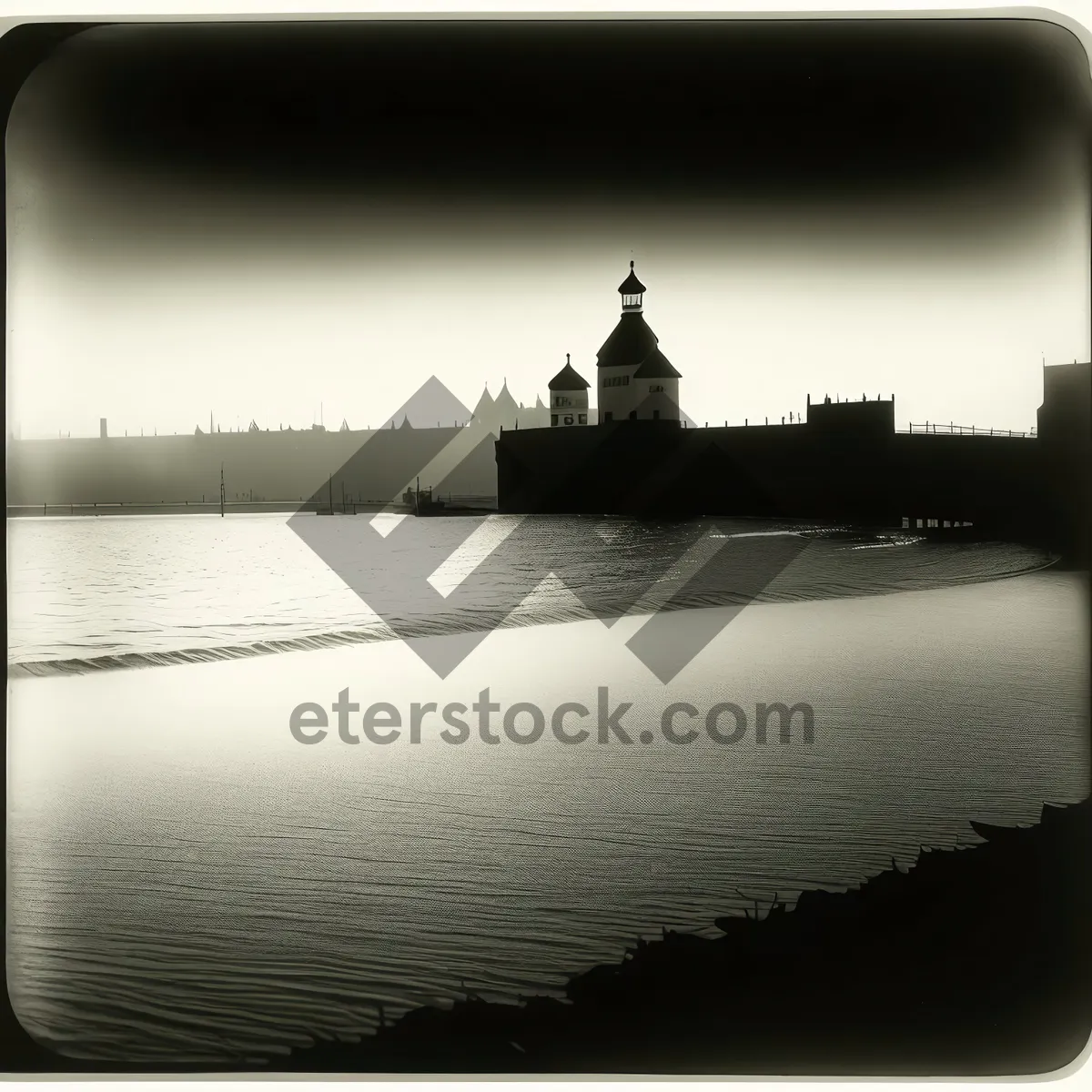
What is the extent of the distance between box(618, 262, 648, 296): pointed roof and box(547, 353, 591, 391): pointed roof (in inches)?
9.9

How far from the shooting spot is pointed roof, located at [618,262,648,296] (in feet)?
8.08

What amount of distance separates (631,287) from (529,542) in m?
0.83

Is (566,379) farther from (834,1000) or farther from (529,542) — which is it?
(834,1000)

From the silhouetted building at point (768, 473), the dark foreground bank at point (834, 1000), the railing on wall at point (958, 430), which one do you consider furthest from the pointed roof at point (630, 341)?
the dark foreground bank at point (834, 1000)

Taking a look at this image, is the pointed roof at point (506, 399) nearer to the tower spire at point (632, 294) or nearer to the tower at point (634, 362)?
the tower at point (634, 362)

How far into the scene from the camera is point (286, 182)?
7.89 feet

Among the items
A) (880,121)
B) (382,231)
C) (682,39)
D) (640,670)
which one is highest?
(682,39)

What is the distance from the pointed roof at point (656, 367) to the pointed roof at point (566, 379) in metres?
0.23

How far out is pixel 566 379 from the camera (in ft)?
8.75

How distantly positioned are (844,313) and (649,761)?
4.35 ft

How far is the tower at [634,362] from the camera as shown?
2.45 meters

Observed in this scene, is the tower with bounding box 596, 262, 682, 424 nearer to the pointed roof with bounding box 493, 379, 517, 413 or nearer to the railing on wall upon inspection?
the pointed roof with bounding box 493, 379, 517, 413

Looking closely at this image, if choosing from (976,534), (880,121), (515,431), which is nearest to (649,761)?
(515,431)

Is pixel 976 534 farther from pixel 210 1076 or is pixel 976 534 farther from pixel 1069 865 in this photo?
pixel 210 1076
